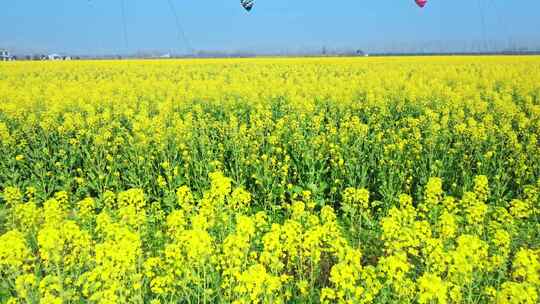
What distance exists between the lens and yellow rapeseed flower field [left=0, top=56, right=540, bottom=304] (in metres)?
3.82

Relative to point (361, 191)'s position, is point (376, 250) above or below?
below

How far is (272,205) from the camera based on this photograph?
23.5 feet

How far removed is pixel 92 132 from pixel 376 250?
22.5 ft

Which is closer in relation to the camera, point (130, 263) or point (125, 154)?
point (130, 263)

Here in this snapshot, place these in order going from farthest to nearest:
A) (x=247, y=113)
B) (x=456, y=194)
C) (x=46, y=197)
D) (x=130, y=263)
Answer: (x=247, y=113), (x=46, y=197), (x=456, y=194), (x=130, y=263)

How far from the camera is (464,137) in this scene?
8.60 m

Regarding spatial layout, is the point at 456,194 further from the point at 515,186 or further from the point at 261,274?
the point at 261,274

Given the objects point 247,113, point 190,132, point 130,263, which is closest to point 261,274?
point 130,263

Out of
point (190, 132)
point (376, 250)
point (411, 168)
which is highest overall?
point (190, 132)

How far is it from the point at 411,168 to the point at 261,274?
5160 millimetres

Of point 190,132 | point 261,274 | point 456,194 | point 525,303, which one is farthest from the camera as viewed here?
point 190,132

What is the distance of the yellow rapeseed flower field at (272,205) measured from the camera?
382cm

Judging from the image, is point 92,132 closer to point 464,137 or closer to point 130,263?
point 130,263

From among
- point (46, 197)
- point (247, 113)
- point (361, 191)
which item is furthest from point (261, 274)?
point (247, 113)
